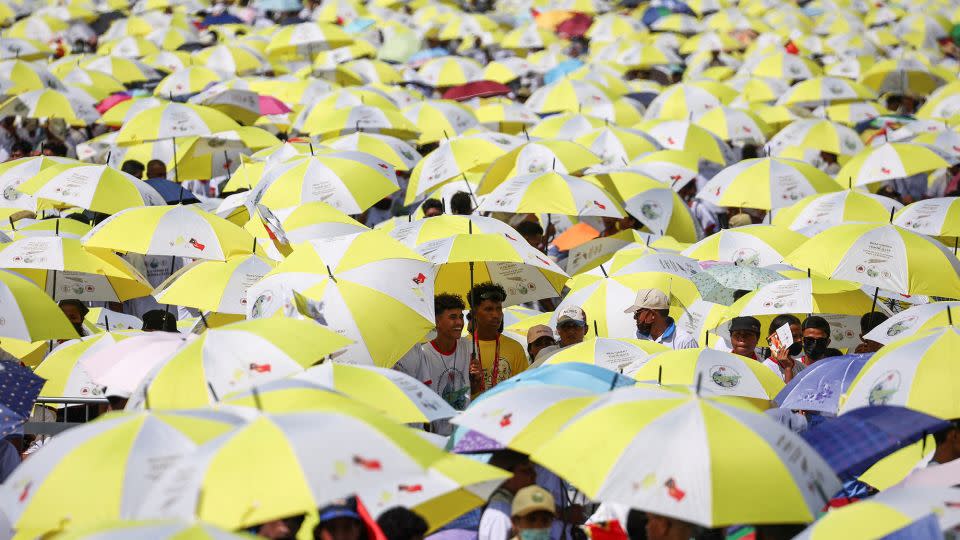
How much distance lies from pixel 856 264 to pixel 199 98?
10369mm

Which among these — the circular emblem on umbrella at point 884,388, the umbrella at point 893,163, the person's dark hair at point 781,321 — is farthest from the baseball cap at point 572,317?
the umbrella at point 893,163

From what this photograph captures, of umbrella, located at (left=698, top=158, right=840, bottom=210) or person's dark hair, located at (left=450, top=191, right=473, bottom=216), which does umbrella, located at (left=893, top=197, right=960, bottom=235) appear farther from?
person's dark hair, located at (left=450, top=191, right=473, bottom=216)

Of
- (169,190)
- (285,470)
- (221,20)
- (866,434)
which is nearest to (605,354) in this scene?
(866,434)

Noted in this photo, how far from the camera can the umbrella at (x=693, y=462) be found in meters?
5.57

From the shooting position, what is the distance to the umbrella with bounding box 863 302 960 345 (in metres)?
8.43

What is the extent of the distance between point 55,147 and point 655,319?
8586 mm

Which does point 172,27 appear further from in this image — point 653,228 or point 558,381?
point 558,381

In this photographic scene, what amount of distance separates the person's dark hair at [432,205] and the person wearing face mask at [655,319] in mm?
3043

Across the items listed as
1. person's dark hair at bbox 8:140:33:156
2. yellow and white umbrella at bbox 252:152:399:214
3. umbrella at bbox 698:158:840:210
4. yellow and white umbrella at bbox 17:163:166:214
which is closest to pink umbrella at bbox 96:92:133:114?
person's dark hair at bbox 8:140:33:156

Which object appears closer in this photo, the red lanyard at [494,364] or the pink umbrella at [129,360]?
the pink umbrella at [129,360]

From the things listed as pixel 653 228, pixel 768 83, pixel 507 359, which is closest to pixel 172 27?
pixel 768 83

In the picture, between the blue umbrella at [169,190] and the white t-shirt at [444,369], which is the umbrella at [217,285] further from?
the blue umbrella at [169,190]

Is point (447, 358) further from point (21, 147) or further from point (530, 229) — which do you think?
point (21, 147)

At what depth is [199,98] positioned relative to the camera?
18.1 meters
